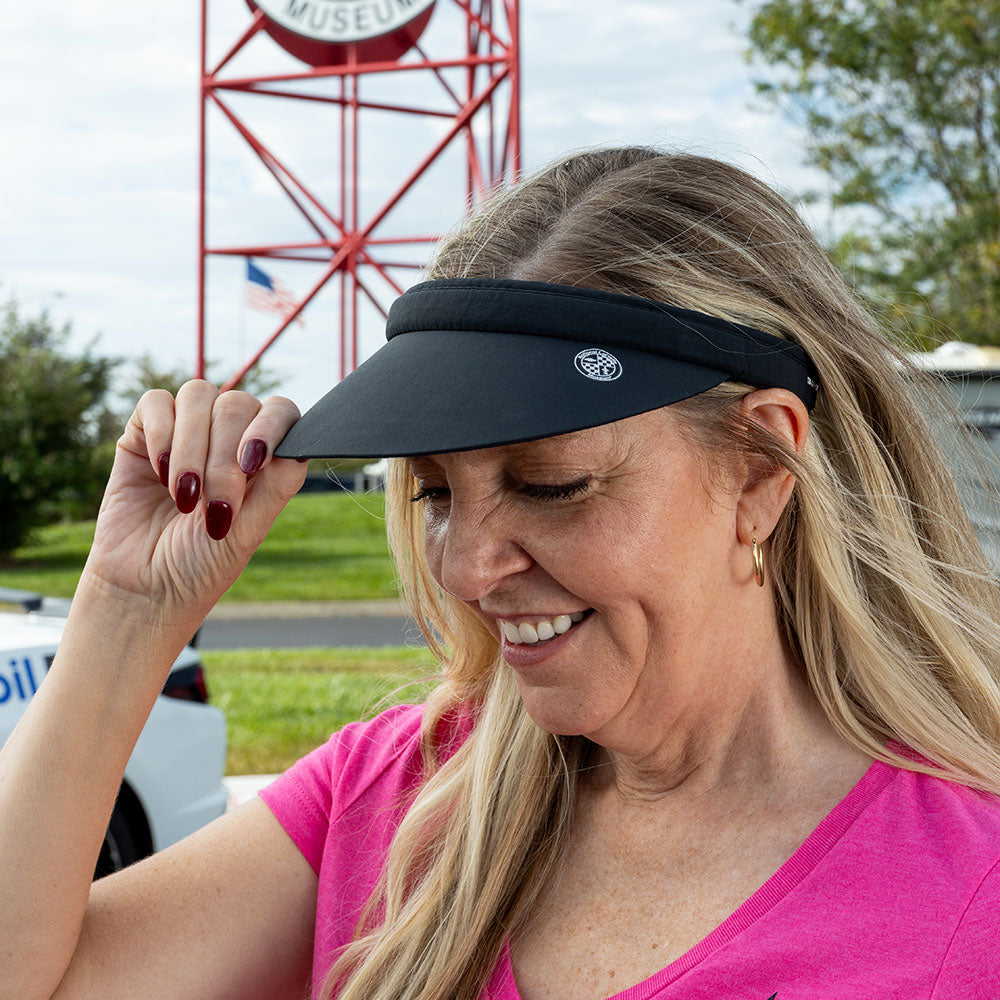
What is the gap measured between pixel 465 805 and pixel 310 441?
0.61 m

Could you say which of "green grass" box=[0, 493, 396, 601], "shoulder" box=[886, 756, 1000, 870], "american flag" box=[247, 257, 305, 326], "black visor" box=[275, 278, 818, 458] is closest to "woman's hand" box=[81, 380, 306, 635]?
"black visor" box=[275, 278, 818, 458]

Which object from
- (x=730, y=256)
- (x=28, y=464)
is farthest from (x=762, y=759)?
(x=28, y=464)

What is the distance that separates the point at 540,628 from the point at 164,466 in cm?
55

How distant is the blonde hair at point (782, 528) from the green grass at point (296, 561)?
1223cm

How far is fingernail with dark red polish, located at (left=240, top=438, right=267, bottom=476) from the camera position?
1.54m

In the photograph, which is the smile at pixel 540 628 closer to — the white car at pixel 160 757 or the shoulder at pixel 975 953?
the shoulder at pixel 975 953

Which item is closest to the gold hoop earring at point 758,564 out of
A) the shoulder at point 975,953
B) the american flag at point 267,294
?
the shoulder at point 975,953

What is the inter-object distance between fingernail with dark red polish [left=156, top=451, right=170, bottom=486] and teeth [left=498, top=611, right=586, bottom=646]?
488 millimetres

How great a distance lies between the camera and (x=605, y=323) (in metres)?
1.33

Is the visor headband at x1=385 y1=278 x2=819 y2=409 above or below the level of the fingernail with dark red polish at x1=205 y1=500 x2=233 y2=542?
above

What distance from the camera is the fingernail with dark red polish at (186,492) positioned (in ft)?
5.04

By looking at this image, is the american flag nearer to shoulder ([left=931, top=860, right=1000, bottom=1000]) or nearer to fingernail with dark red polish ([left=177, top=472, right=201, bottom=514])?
fingernail with dark red polish ([left=177, top=472, right=201, bottom=514])

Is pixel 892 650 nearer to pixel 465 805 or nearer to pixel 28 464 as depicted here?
pixel 465 805

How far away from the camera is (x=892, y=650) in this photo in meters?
1.51
